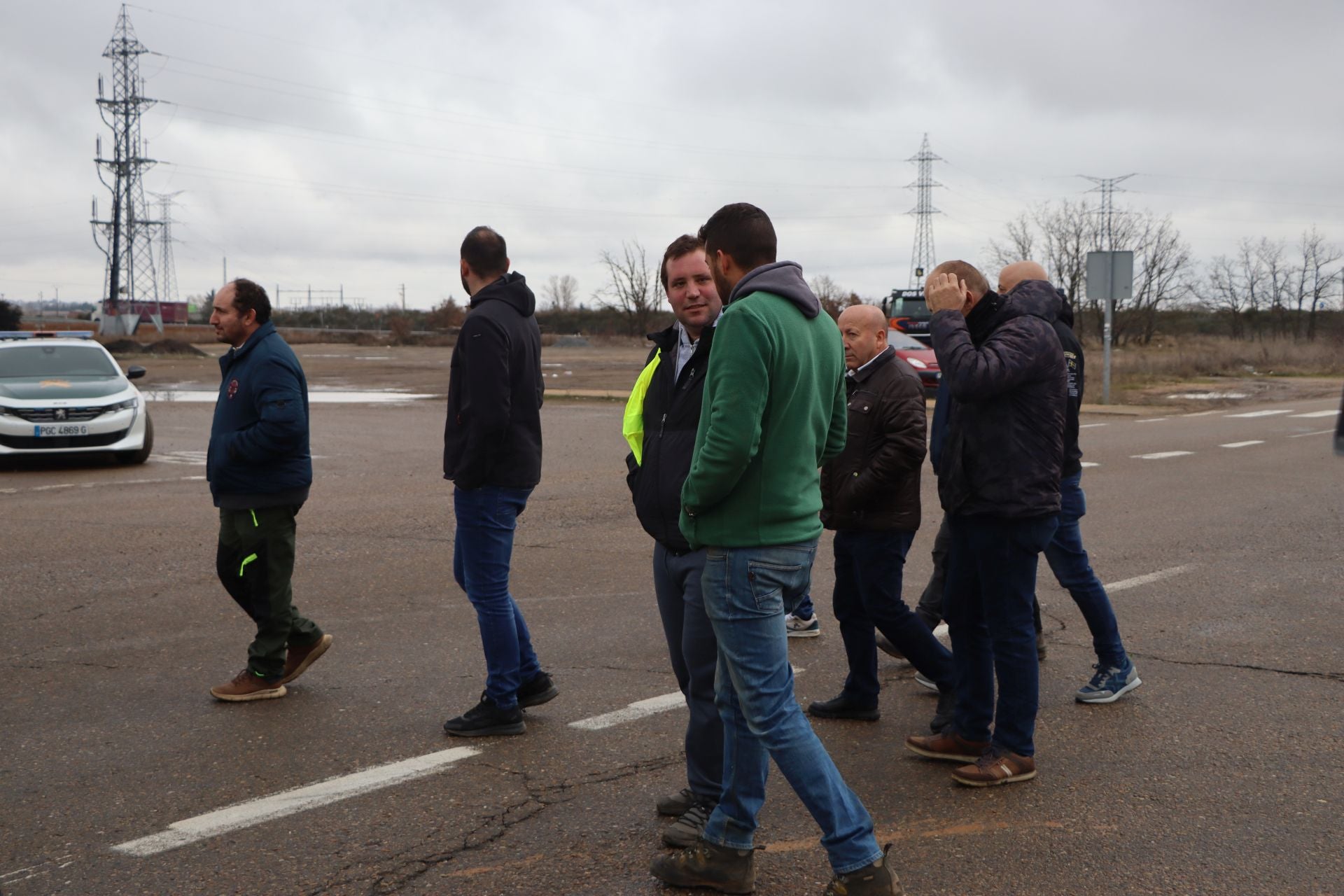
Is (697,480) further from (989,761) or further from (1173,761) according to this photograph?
(1173,761)

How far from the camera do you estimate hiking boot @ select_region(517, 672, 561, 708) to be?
5.34 meters

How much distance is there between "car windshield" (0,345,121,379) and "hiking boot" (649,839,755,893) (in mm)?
13708

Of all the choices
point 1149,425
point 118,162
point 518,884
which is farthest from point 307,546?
point 118,162

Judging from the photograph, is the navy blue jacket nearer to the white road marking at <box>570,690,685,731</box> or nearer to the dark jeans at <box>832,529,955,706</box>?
the white road marking at <box>570,690,685,731</box>

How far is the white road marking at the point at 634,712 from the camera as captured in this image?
5230 mm

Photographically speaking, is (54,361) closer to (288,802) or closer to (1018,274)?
(288,802)

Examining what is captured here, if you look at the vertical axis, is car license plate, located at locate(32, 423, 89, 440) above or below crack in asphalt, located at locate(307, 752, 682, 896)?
above

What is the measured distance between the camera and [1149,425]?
2086cm

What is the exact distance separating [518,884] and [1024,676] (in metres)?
1.94

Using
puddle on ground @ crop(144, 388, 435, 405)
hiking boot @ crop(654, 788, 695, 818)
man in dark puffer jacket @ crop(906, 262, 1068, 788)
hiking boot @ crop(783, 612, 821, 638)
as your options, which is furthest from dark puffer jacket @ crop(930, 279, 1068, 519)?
puddle on ground @ crop(144, 388, 435, 405)

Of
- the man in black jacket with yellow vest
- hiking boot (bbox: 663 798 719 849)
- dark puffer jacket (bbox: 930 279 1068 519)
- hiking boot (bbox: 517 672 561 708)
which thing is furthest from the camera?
hiking boot (bbox: 517 672 561 708)

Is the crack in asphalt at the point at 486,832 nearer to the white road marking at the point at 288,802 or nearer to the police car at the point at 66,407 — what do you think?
the white road marking at the point at 288,802

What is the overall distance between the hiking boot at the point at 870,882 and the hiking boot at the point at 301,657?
123 inches

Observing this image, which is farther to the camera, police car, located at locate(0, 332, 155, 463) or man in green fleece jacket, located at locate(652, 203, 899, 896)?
police car, located at locate(0, 332, 155, 463)
